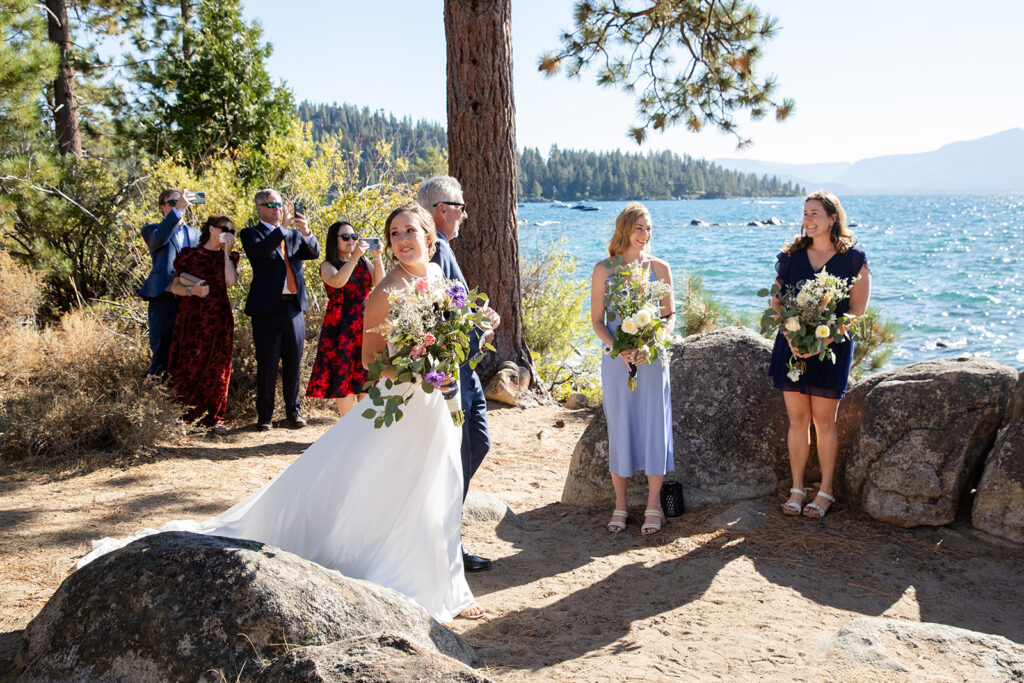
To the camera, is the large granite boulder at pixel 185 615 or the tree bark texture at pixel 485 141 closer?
the large granite boulder at pixel 185 615

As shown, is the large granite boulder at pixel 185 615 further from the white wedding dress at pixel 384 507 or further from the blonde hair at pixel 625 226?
the blonde hair at pixel 625 226

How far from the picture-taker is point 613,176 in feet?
347

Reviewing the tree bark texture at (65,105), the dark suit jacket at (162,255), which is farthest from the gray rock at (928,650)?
the tree bark texture at (65,105)

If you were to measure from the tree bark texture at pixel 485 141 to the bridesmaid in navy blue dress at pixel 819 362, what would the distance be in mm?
3966

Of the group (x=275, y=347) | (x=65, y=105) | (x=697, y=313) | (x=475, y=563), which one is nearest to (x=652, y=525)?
(x=475, y=563)

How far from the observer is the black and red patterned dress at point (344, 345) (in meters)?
6.65

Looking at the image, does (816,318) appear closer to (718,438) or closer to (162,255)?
(718,438)

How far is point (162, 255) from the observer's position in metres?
7.37

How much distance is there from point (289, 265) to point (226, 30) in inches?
498

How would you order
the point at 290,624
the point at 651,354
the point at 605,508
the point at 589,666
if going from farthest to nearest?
the point at 605,508
the point at 651,354
the point at 589,666
the point at 290,624

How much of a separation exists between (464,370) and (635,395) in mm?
1460

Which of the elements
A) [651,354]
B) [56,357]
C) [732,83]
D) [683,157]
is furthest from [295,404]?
[683,157]

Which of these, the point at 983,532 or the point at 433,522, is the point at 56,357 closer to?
the point at 433,522

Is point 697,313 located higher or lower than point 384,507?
lower
